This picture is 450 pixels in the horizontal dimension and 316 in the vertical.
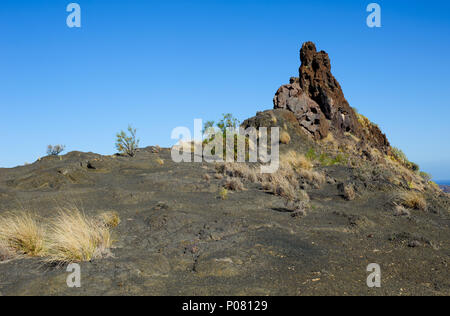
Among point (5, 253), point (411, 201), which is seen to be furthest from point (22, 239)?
point (411, 201)

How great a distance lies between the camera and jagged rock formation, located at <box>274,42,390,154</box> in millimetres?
29016

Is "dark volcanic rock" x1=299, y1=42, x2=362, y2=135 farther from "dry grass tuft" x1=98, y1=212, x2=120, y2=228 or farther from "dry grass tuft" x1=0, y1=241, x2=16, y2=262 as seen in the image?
"dry grass tuft" x1=0, y1=241, x2=16, y2=262

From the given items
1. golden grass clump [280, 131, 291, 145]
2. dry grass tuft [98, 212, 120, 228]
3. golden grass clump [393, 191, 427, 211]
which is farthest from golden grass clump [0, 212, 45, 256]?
golden grass clump [280, 131, 291, 145]

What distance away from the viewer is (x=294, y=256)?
23.1 feet

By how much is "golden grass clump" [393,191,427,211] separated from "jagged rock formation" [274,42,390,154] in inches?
639

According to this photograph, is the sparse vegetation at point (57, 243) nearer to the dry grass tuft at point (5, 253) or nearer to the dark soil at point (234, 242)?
the dry grass tuft at point (5, 253)

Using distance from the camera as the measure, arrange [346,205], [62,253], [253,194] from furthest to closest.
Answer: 1. [253,194]
2. [346,205]
3. [62,253]

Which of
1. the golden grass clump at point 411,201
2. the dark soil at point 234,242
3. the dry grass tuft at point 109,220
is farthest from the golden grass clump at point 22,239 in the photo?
the golden grass clump at point 411,201

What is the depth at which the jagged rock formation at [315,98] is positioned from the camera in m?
29.0

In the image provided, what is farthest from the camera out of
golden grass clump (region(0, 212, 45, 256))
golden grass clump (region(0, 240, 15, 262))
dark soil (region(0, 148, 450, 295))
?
golden grass clump (region(0, 212, 45, 256))

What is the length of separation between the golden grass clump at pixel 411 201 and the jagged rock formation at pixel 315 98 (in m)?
16.2
